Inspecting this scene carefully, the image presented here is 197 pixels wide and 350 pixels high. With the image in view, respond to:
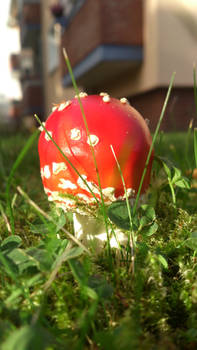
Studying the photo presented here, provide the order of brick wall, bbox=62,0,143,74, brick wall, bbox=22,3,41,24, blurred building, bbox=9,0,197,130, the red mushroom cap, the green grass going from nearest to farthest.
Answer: the green grass
the red mushroom cap
blurred building, bbox=9,0,197,130
brick wall, bbox=62,0,143,74
brick wall, bbox=22,3,41,24

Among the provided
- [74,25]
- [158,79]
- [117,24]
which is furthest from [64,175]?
[74,25]

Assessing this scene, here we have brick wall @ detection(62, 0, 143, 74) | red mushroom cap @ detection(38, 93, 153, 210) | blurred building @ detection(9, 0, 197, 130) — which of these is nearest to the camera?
red mushroom cap @ detection(38, 93, 153, 210)

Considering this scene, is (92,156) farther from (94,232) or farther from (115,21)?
(115,21)

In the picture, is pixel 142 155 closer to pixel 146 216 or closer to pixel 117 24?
pixel 146 216

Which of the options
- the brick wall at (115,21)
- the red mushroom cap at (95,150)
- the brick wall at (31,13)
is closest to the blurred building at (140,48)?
the brick wall at (115,21)

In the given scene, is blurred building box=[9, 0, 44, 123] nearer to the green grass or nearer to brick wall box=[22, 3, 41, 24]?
brick wall box=[22, 3, 41, 24]

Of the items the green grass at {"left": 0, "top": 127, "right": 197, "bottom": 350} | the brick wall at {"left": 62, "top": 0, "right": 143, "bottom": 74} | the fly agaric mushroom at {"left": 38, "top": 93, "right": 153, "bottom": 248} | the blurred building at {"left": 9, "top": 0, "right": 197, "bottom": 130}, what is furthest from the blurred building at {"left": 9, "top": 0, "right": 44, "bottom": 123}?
the green grass at {"left": 0, "top": 127, "right": 197, "bottom": 350}

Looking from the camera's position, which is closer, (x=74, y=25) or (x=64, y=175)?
(x=64, y=175)

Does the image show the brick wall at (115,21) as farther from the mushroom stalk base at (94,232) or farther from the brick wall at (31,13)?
A: the brick wall at (31,13)
